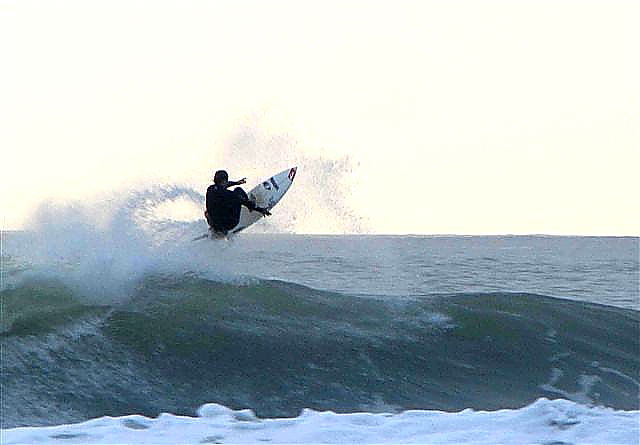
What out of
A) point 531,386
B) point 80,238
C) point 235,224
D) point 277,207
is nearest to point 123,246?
point 80,238

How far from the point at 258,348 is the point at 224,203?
4.02 m

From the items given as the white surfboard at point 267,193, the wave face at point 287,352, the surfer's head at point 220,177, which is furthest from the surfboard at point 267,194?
the wave face at point 287,352

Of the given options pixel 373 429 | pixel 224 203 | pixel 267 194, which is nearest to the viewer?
pixel 373 429

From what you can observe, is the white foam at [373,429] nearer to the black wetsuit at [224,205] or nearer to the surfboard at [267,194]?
the black wetsuit at [224,205]

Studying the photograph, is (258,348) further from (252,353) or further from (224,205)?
(224,205)

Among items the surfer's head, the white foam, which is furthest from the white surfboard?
the white foam

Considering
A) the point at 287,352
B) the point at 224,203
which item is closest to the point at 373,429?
the point at 287,352

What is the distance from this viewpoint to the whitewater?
5617 mm

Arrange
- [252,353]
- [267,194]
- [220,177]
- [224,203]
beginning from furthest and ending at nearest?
1. [267,194]
2. [224,203]
3. [220,177]
4. [252,353]

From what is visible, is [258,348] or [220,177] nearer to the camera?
[258,348]

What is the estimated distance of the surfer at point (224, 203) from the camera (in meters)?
12.9

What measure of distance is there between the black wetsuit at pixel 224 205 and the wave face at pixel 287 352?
41.9 inches

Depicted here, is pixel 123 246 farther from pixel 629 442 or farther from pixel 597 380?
pixel 629 442

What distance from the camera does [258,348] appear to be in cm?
969
